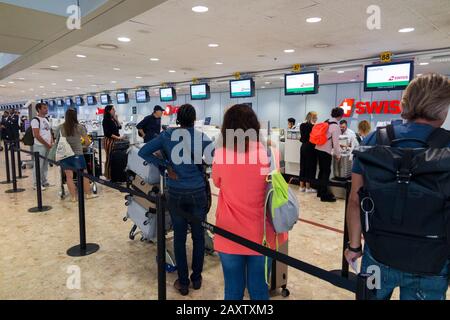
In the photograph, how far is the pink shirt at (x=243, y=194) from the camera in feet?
5.86

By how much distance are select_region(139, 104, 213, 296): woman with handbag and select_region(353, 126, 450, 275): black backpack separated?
58.7 inches

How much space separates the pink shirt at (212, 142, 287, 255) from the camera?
70.4 inches

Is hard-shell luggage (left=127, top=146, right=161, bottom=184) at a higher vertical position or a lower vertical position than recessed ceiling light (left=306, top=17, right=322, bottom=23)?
lower

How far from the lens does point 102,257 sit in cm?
342

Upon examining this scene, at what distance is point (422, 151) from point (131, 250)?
3.14m

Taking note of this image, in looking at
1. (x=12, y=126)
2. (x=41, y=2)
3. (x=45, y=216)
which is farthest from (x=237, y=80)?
(x=12, y=126)

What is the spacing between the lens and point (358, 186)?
1412mm

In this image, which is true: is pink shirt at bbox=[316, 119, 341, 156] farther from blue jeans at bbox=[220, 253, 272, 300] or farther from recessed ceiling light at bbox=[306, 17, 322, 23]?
blue jeans at bbox=[220, 253, 272, 300]

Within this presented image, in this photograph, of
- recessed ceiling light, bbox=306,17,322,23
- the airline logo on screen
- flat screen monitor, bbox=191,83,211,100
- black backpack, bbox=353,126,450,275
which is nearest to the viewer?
black backpack, bbox=353,126,450,275

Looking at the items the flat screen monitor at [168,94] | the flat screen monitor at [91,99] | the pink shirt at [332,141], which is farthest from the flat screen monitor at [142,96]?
the pink shirt at [332,141]

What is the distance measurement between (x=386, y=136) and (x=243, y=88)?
9.20 meters

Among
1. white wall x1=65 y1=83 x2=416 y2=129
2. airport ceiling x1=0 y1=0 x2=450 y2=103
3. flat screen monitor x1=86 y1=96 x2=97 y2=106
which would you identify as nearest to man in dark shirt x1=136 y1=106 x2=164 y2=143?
airport ceiling x1=0 y1=0 x2=450 y2=103

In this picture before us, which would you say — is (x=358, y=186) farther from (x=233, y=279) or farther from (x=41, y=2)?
(x=41, y=2)

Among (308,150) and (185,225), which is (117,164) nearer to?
(308,150)
